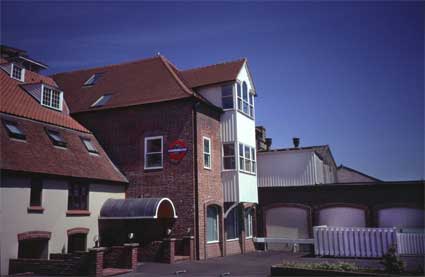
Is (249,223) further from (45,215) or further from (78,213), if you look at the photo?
(45,215)

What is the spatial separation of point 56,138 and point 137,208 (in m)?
4.91

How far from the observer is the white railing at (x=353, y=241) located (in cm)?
1948

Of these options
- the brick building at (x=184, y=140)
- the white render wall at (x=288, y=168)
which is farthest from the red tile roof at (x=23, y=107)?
the white render wall at (x=288, y=168)

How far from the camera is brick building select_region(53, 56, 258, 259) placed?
20.0 m

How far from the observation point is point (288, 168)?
2817 cm

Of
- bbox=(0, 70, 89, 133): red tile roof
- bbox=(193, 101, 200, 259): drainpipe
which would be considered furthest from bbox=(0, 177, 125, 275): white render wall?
bbox=(193, 101, 200, 259): drainpipe

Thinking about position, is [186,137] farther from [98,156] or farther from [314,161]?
[314,161]

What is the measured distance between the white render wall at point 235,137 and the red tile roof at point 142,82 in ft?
2.30

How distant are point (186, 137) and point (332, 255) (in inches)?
371

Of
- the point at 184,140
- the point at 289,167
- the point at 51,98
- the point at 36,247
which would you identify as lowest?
the point at 36,247

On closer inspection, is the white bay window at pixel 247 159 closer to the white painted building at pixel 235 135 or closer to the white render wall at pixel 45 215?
the white painted building at pixel 235 135

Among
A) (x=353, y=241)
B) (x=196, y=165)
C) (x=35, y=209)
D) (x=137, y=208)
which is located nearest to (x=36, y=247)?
(x=35, y=209)

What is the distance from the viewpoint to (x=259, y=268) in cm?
1598

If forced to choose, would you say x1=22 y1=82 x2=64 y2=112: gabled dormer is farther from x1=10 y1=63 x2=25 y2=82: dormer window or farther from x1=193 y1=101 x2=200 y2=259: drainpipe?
x1=193 y1=101 x2=200 y2=259: drainpipe
